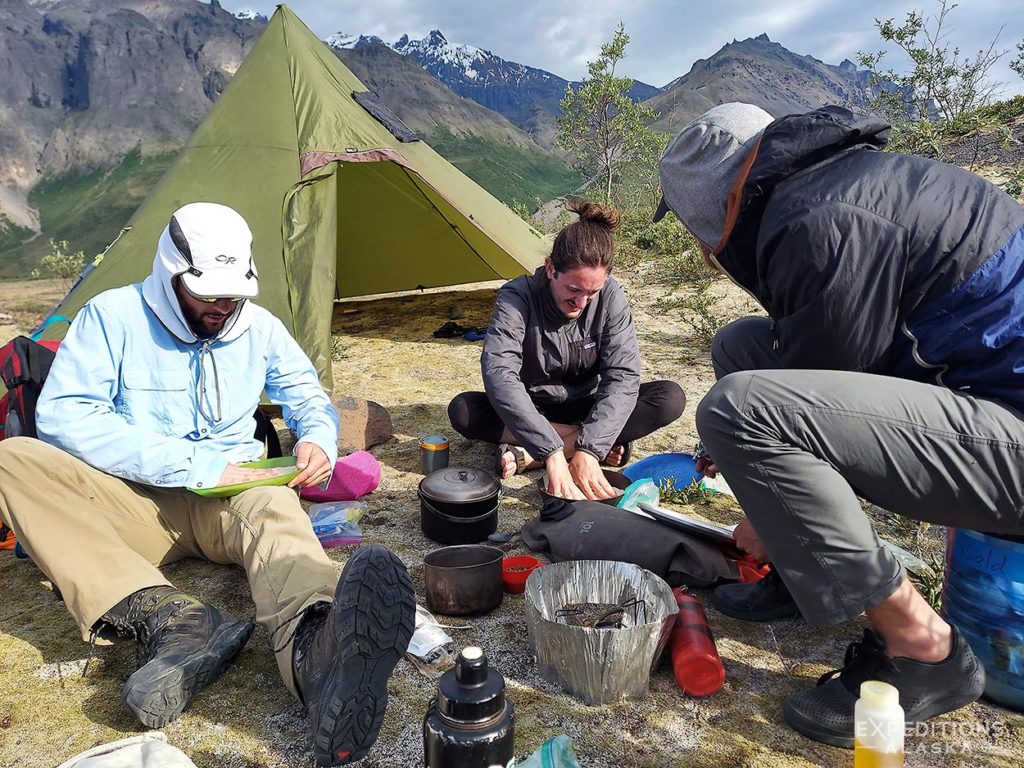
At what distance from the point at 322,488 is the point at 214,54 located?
14479 cm

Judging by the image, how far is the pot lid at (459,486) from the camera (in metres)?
2.75

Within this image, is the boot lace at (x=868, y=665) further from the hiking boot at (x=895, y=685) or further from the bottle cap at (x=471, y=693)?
the bottle cap at (x=471, y=693)

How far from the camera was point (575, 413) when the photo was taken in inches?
143

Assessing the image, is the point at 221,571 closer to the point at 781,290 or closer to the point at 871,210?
the point at 781,290

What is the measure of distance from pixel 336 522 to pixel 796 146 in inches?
84.8

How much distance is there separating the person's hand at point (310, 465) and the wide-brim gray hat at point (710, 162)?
1.36 m

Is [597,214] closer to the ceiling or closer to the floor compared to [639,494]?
closer to the ceiling

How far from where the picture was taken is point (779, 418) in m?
1.72

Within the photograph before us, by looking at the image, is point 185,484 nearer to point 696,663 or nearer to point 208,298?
point 208,298

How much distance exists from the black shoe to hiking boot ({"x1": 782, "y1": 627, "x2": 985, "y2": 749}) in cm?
45

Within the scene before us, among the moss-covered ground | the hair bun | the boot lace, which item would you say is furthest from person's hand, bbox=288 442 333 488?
the boot lace

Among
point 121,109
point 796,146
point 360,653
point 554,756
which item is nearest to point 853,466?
point 796,146

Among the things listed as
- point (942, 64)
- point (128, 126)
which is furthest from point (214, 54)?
point (942, 64)

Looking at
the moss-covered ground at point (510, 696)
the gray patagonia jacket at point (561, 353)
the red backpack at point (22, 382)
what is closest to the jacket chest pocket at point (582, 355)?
the gray patagonia jacket at point (561, 353)
